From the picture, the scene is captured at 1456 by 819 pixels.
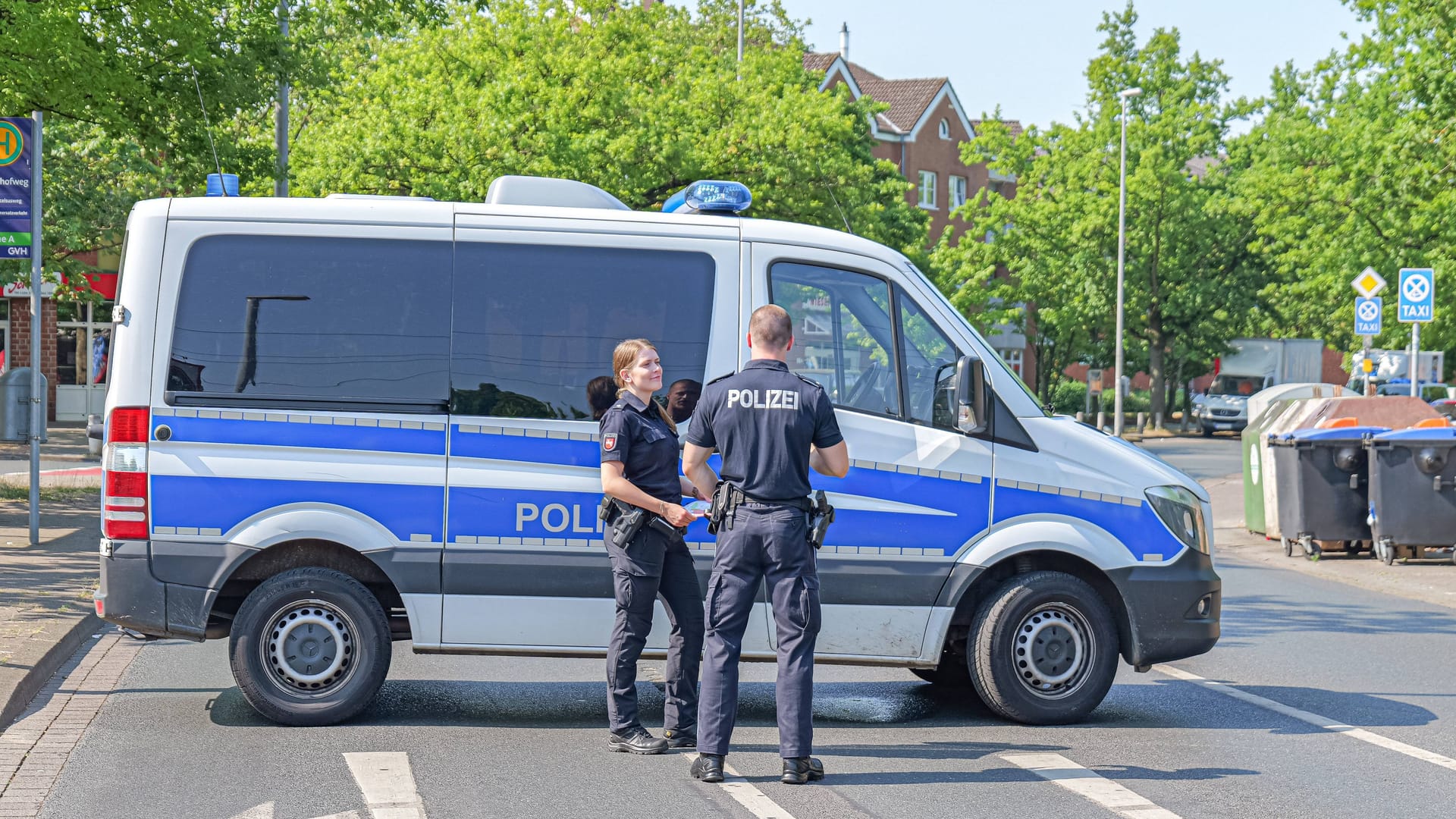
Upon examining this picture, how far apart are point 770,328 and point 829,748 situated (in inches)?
77.4

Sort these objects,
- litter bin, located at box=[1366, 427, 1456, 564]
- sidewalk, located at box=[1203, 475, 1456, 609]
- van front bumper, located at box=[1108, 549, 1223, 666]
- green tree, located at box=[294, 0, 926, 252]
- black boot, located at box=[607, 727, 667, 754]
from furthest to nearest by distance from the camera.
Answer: green tree, located at box=[294, 0, 926, 252]
litter bin, located at box=[1366, 427, 1456, 564]
sidewalk, located at box=[1203, 475, 1456, 609]
van front bumper, located at box=[1108, 549, 1223, 666]
black boot, located at box=[607, 727, 667, 754]

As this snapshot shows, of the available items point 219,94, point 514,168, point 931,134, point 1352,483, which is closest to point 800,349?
point 1352,483

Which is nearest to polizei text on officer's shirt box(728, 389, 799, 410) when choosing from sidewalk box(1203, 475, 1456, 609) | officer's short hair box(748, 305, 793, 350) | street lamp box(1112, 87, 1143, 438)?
officer's short hair box(748, 305, 793, 350)

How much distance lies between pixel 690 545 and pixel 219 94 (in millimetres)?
12067

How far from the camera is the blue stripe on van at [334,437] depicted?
712 centimetres

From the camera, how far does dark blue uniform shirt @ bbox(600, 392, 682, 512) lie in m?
6.56

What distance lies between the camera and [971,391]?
23.3ft

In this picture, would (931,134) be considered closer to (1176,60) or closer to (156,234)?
(1176,60)

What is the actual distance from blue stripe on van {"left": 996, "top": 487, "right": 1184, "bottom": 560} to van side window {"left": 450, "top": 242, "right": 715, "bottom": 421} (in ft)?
5.06

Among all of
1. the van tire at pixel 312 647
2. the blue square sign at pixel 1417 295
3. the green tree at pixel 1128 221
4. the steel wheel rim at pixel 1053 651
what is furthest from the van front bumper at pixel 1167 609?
the green tree at pixel 1128 221

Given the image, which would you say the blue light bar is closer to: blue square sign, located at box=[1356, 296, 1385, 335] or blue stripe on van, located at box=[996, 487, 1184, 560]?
blue stripe on van, located at box=[996, 487, 1184, 560]

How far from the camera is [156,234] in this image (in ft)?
23.5

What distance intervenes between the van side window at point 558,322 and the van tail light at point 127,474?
54.1 inches

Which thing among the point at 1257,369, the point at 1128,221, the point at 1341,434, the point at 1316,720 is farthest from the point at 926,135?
the point at 1316,720
